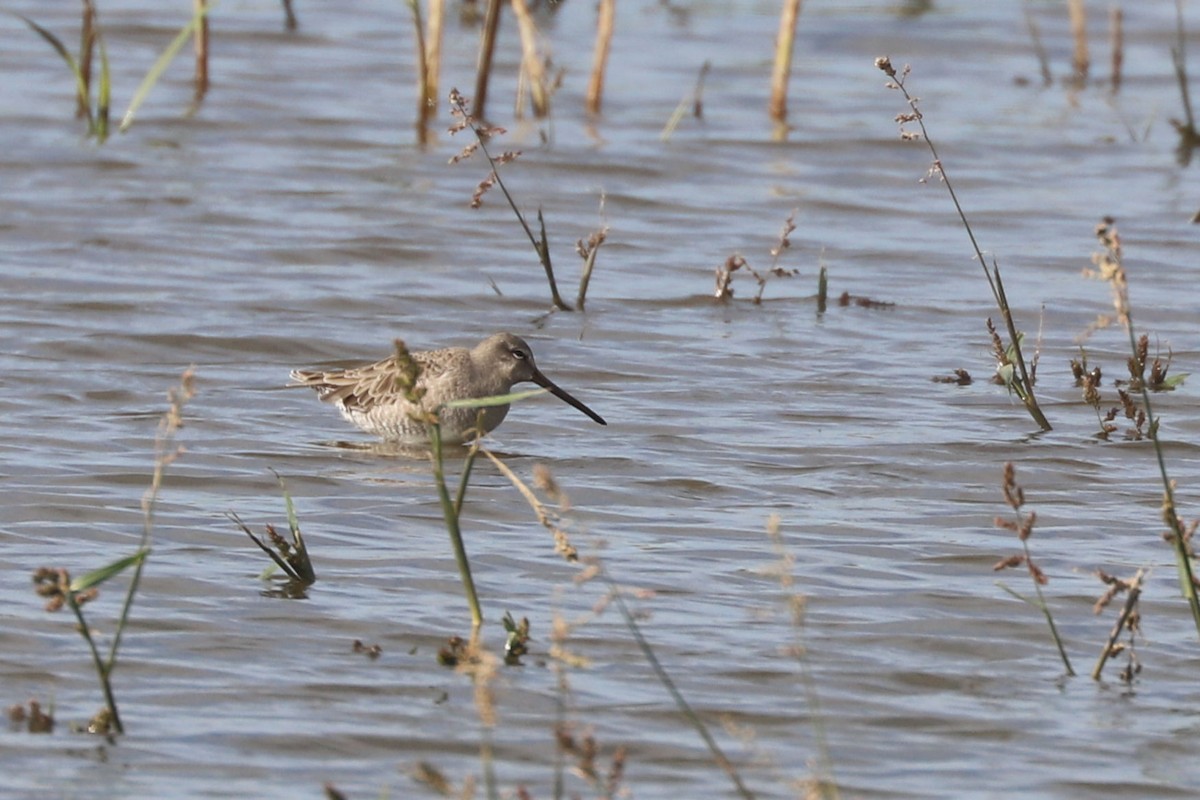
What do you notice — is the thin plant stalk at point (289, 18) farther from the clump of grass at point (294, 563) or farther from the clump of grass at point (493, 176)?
the clump of grass at point (294, 563)

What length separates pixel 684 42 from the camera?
18.3 meters

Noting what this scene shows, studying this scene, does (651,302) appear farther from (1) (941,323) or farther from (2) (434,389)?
(2) (434,389)

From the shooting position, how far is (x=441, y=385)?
27.8 feet

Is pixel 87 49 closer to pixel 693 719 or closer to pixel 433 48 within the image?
pixel 433 48

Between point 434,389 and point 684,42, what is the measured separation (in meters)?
10.3

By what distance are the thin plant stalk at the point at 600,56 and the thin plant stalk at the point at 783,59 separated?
108 centimetres

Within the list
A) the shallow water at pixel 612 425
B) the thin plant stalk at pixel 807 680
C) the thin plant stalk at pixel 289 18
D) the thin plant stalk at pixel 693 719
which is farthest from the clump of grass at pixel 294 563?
the thin plant stalk at pixel 289 18

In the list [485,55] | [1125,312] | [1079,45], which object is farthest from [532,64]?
[1125,312]

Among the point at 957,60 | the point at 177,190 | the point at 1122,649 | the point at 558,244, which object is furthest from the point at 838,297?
the point at 957,60

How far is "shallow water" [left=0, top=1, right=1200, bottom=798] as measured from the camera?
5172mm

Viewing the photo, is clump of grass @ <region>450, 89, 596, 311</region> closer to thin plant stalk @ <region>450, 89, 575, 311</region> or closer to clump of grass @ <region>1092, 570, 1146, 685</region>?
thin plant stalk @ <region>450, 89, 575, 311</region>

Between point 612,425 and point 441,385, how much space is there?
682 mm

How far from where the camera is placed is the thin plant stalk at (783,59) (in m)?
14.0

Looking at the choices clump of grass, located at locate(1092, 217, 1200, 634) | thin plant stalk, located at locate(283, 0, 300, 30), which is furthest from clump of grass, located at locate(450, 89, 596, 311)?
thin plant stalk, located at locate(283, 0, 300, 30)
